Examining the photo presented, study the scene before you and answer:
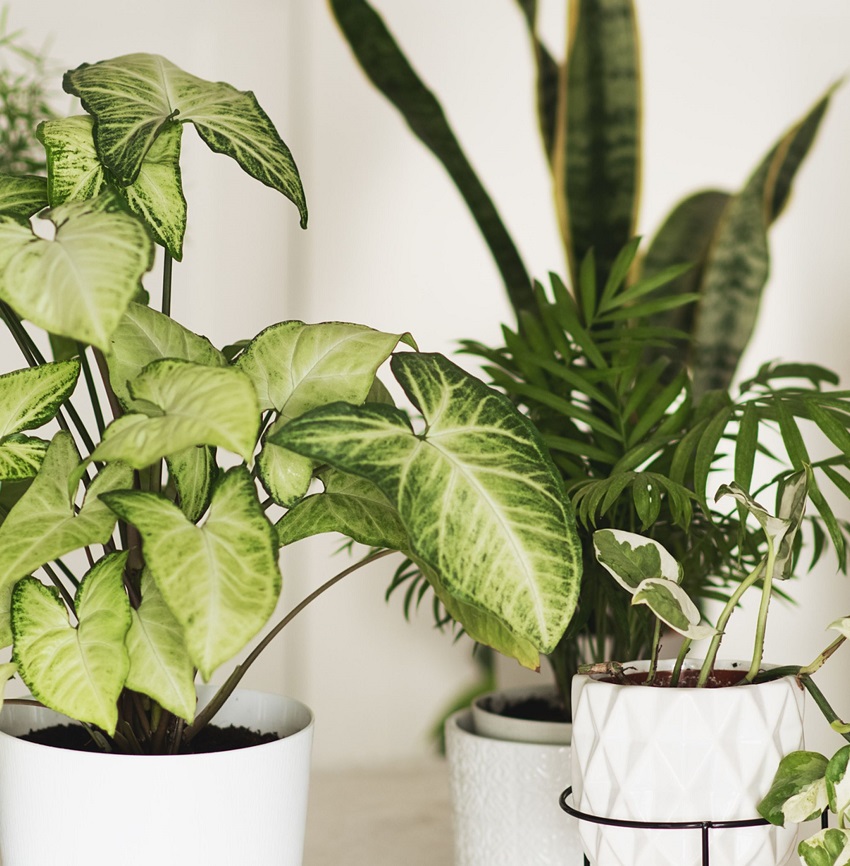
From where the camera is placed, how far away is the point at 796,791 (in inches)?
24.4

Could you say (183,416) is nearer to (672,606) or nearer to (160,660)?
(160,660)

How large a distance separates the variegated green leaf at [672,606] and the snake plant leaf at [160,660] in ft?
0.92

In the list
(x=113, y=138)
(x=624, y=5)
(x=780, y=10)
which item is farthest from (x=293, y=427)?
(x=780, y=10)

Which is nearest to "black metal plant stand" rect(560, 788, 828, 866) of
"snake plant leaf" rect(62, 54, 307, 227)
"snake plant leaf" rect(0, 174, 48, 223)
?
"snake plant leaf" rect(62, 54, 307, 227)

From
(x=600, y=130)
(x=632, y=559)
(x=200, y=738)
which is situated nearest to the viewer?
(x=632, y=559)

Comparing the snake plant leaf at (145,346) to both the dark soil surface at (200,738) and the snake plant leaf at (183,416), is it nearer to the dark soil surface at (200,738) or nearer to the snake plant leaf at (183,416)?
the snake plant leaf at (183,416)

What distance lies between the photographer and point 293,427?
0.58 m

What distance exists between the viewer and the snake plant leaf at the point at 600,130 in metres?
1.39

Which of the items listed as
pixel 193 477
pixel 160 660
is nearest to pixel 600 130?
pixel 193 477

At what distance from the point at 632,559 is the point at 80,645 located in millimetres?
357

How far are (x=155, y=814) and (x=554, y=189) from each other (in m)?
1.05

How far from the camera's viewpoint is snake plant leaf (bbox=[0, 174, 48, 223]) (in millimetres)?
735

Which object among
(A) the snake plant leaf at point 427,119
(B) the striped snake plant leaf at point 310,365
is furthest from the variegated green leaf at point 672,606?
(A) the snake plant leaf at point 427,119

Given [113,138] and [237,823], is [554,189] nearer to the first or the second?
[113,138]
